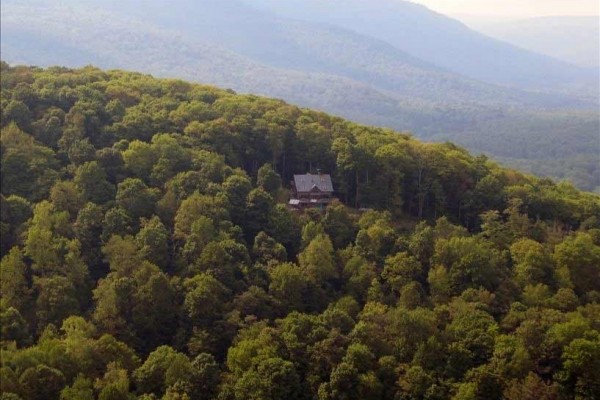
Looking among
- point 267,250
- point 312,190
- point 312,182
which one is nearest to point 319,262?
point 267,250

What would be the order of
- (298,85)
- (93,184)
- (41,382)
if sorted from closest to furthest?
(41,382), (93,184), (298,85)

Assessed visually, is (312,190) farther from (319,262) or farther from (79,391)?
(79,391)

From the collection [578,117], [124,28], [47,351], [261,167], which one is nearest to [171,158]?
[261,167]

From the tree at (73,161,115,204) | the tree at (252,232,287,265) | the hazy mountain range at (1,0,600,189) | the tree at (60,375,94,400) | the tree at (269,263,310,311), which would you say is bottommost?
the tree at (60,375,94,400)

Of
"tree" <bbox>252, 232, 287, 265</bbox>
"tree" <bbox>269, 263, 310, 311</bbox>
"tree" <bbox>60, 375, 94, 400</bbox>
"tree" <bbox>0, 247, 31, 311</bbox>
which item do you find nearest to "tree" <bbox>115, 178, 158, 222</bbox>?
"tree" <bbox>252, 232, 287, 265</bbox>

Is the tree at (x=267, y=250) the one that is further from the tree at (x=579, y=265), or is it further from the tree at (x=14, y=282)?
the tree at (x=579, y=265)

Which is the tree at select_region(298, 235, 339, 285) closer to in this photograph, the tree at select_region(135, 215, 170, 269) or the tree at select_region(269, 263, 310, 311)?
the tree at select_region(269, 263, 310, 311)
